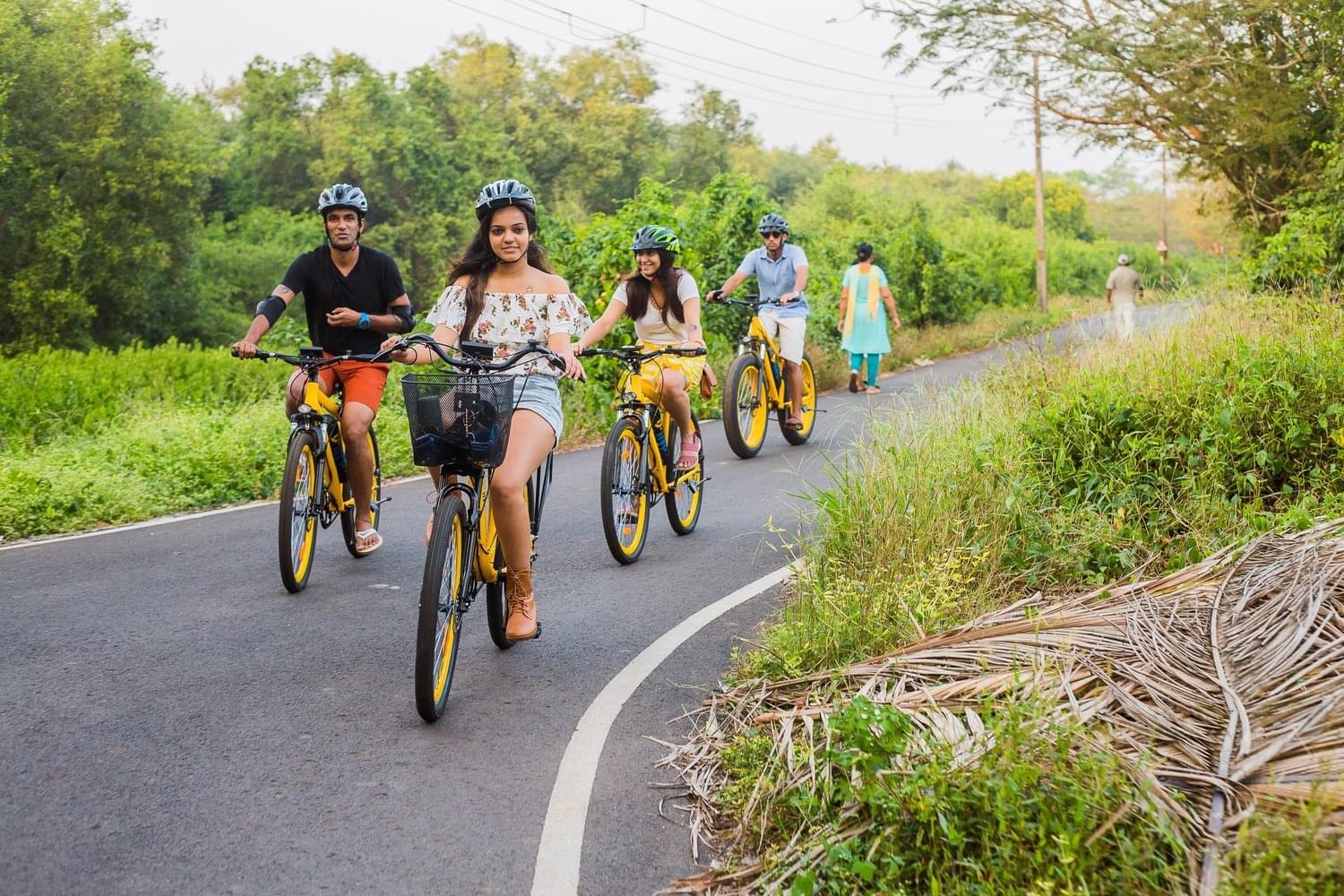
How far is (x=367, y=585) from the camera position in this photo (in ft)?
24.9

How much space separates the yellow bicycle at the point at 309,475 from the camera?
7.12m

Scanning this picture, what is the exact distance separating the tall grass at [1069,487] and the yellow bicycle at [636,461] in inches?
Result: 50.5

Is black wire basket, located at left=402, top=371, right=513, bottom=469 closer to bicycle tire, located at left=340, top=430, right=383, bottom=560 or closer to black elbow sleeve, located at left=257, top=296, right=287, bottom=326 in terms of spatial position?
black elbow sleeve, located at left=257, top=296, right=287, bottom=326

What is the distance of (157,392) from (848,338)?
9.98m

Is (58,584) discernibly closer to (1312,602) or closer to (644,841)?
(644,841)

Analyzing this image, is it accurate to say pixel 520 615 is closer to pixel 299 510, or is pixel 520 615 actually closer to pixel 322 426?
pixel 299 510

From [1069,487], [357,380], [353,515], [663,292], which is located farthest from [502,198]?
[1069,487]

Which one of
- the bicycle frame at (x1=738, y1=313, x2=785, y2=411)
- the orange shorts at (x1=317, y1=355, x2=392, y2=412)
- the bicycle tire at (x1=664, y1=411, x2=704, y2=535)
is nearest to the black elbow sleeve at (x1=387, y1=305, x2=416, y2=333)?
the orange shorts at (x1=317, y1=355, x2=392, y2=412)

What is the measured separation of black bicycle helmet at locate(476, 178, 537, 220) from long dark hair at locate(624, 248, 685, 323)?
260 cm

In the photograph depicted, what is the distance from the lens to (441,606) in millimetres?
5168

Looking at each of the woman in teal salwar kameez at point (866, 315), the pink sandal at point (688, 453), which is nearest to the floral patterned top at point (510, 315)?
the pink sandal at point (688, 453)

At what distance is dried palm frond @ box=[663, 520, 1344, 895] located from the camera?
3502 mm

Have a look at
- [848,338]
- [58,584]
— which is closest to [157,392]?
[848,338]

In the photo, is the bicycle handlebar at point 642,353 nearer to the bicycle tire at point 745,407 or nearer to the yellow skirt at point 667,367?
the yellow skirt at point 667,367
